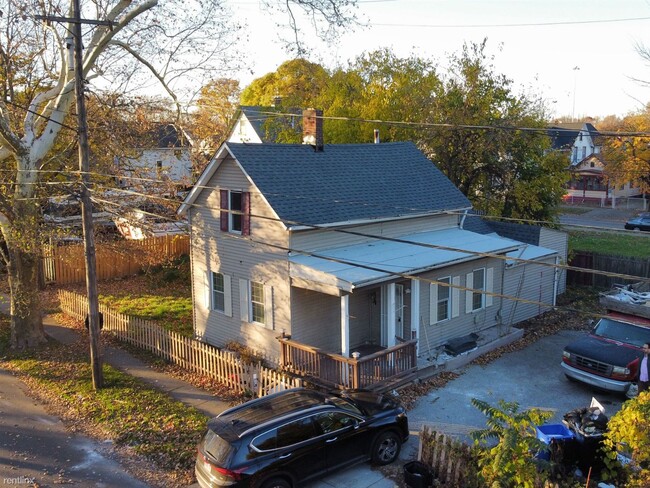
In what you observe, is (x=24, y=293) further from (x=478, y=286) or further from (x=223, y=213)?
(x=478, y=286)

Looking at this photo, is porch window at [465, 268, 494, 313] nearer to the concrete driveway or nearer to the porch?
the concrete driveway

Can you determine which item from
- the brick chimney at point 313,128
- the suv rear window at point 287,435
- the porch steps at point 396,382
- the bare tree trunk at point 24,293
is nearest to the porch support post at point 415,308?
the porch steps at point 396,382

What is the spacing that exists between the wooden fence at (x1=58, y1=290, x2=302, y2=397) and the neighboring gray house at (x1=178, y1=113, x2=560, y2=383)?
4.33ft

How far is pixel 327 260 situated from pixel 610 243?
99.3 feet

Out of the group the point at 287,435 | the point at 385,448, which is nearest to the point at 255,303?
the point at 385,448

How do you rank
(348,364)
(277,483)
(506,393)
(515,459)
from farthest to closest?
(506,393) → (348,364) → (277,483) → (515,459)

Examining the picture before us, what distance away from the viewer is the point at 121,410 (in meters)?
14.5

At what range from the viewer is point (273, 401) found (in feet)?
37.4

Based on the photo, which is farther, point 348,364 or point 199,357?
point 199,357

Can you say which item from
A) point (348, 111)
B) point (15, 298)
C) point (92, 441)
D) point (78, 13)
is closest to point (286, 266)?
point (92, 441)

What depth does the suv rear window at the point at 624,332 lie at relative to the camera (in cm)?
→ 1572

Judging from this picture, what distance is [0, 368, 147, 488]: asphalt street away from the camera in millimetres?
11344

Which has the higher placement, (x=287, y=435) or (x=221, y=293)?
(x=221, y=293)

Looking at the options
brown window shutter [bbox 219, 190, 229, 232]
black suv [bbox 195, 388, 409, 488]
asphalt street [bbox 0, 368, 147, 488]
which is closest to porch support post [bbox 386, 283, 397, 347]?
black suv [bbox 195, 388, 409, 488]
